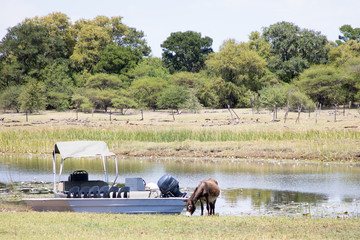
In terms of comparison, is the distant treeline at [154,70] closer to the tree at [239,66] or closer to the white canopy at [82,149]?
the tree at [239,66]

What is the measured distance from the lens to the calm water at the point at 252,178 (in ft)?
60.6

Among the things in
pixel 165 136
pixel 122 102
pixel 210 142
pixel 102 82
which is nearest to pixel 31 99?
pixel 122 102

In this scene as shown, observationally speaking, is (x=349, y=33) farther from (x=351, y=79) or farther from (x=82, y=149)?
(x=82, y=149)

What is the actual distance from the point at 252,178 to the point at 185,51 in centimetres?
7403

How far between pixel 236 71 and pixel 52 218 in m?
68.7

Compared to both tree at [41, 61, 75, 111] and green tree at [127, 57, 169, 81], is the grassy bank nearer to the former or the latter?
tree at [41, 61, 75, 111]

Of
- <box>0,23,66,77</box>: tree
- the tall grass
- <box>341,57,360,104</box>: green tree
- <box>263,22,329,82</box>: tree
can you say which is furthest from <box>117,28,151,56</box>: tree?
the tall grass

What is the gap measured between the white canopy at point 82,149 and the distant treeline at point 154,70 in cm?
5010

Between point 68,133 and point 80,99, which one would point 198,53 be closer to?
point 80,99

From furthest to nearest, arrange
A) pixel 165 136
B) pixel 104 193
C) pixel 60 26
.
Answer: pixel 60 26, pixel 165 136, pixel 104 193

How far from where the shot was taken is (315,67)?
79562mm

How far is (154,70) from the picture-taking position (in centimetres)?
8950

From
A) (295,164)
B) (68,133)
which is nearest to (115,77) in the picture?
(68,133)

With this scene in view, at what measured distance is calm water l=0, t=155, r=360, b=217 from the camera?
18.5m
